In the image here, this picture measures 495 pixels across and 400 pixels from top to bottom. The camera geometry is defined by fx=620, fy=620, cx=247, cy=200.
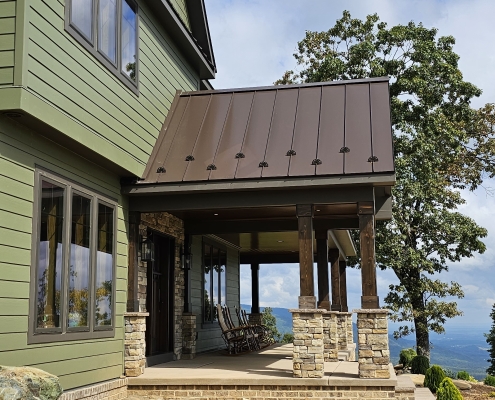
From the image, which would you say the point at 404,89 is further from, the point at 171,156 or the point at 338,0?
the point at 171,156

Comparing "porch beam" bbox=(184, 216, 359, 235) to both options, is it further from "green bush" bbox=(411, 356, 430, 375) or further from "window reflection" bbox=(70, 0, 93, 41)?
"green bush" bbox=(411, 356, 430, 375)

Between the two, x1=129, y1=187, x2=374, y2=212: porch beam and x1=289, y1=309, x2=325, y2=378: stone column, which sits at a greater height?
x1=129, y1=187, x2=374, y2=212: porch beam

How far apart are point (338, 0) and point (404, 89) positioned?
3.98 metres

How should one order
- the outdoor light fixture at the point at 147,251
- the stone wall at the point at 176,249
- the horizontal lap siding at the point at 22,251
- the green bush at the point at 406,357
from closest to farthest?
the horizontal lap siding at the point at 22,251 < the outdoor light fixture at the point at 147,251 < the stone wall at the point at 176,249 < the green bush at the point at 406,357

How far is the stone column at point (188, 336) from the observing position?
40.1 ft

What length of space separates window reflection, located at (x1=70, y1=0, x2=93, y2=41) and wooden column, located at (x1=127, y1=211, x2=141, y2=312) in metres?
3.01

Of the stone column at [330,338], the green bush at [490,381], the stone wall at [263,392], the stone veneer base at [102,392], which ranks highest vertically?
the stone column at [330,338]

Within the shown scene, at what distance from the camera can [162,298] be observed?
11797mm

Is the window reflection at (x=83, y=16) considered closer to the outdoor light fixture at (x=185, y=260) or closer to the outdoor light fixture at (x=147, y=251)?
the outdoor light fixture at (x=147, y=251)

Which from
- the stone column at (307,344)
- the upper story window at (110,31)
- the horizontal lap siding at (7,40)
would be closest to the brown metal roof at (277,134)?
the upper story window at (110,31)

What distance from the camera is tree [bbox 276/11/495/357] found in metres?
19.9

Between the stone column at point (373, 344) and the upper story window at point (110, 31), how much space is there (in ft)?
16.6

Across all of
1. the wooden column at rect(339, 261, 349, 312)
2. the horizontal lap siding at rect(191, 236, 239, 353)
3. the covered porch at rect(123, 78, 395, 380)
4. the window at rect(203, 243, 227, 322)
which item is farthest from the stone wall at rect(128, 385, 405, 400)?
the wooden column at rect(339, 261, 349, 312)

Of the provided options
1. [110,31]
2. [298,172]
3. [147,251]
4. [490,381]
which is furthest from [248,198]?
[490,381]
